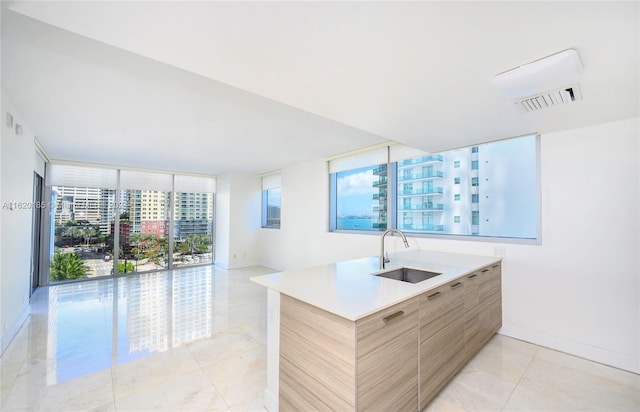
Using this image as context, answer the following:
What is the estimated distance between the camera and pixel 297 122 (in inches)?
123

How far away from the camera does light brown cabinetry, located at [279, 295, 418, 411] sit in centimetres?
132

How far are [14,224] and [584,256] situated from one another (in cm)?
569

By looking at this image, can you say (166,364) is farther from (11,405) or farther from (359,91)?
(359,91)

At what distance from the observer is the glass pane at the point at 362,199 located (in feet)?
14.0

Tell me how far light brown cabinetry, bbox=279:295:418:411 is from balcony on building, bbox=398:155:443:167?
2551mm

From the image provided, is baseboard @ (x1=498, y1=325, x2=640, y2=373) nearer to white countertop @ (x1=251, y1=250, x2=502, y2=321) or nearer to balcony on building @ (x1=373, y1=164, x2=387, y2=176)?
white countertop @ (x1=251, y1=250, x2=502, y2=321)

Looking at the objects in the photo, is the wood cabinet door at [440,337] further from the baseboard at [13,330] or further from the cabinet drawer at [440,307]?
the baseboard at [13,330]

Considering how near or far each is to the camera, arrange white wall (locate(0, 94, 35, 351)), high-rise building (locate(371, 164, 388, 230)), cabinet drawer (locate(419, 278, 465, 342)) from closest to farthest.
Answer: cabinet drawer (locate(419, 278, 465, 342)), white wall (locate(0, 94, 35, 351)), high-rise building (locate(371, 164, 388, 230))

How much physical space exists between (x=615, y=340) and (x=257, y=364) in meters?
3.14

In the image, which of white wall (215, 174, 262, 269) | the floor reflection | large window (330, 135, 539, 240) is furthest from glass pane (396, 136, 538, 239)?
white wall (215, 174, 262, 269)

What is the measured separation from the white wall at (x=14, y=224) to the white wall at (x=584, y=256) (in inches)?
188

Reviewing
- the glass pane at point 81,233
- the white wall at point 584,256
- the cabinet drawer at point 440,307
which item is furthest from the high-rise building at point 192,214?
the cabinet drawer at point 440,307

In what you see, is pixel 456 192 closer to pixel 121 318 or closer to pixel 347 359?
pixel 347 359

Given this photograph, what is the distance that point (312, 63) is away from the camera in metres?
1.52
